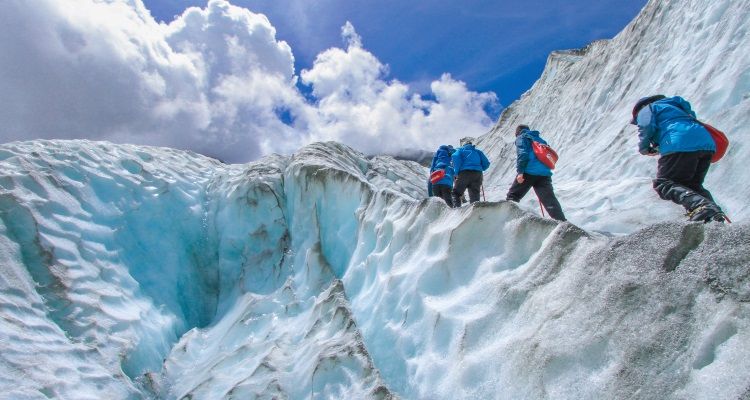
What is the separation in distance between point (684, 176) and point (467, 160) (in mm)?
3766

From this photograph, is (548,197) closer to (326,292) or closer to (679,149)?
(679,149)

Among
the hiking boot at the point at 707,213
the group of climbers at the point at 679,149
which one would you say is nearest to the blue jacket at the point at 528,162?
the group of climbers at the point at 679,149

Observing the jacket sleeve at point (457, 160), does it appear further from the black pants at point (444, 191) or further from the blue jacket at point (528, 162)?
the blue jacket at point (528, 162)

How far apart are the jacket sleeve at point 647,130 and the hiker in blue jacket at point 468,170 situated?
3.33 metres

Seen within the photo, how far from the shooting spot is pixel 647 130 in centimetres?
422

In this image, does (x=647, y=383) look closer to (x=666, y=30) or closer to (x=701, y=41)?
(x=701, y=41)

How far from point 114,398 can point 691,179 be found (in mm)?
5595

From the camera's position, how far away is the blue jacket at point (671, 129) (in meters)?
3.91

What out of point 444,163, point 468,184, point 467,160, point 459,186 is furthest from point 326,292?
point 444,163

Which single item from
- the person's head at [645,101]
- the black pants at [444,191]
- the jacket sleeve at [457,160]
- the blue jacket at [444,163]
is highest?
the blue jacket at [444,163]

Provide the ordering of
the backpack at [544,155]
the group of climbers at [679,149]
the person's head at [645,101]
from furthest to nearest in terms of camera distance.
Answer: the backpack at [544,155]
the person's head at [645,101]
the group of climbers at [679,149]

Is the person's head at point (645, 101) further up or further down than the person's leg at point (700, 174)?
further up

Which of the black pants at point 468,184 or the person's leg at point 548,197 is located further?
the black pants at point 468,184

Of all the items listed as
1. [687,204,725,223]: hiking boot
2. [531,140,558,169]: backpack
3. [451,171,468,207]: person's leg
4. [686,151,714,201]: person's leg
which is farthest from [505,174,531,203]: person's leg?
[687,204,725,223]: hiking boot
